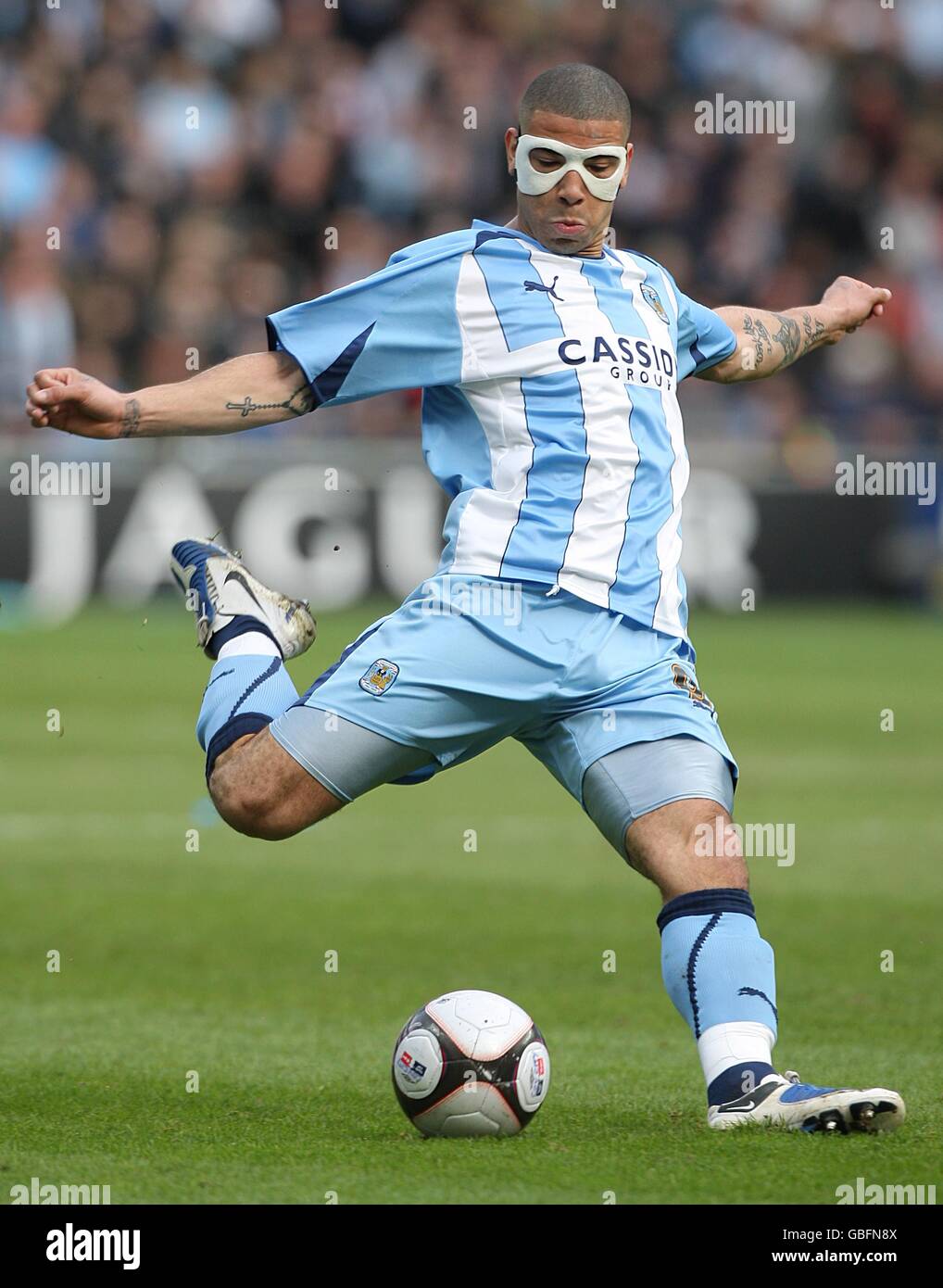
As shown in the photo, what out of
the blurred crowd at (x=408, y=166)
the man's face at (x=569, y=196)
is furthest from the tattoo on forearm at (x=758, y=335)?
the blurred crowd at (x=408, y=166)

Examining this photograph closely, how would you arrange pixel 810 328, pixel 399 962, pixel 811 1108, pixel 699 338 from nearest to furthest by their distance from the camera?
pixel 811 1108 < pixel 699 338 < pixel 810 328 < pixel 399 962

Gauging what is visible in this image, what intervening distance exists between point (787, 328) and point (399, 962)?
2.64m

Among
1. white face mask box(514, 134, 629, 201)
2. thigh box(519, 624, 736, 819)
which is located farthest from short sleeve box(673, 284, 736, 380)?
thigh box(519, 624, 736, 819)

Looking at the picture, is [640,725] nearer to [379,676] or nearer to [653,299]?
[379,676]

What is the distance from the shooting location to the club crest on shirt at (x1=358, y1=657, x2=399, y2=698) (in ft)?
15.3

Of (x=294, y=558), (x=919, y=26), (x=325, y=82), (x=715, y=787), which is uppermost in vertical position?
(x=919, y=26)

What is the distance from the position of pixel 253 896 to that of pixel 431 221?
40.0ft

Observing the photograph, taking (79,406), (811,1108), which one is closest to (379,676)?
(79,406)

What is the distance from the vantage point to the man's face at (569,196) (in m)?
4.84

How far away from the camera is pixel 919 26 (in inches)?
831

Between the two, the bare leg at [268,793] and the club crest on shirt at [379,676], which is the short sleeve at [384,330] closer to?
the club crest on shirt at [379,676]

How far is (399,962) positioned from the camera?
699cm
